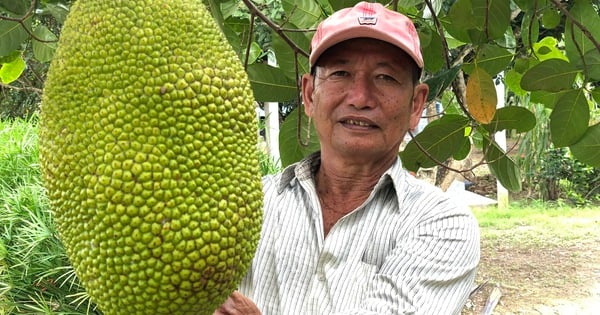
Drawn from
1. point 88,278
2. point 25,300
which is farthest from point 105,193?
point 25,300

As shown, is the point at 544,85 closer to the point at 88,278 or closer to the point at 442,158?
the point at 442,158

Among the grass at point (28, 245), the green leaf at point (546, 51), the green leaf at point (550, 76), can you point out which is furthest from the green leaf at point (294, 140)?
the grass at point (28, 245)

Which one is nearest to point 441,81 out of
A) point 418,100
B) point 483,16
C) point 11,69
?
point 418,100

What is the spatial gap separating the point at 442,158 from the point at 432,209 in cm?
45

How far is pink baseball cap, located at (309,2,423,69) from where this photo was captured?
4.24 ft

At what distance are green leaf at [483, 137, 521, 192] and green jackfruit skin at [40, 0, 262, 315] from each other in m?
1.09

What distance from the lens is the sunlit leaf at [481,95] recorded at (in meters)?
1.49

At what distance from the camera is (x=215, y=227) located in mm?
760

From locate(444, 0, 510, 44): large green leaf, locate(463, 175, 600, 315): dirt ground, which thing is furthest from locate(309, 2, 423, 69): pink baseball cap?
locate(463, 175, 600, 315): dirt ground

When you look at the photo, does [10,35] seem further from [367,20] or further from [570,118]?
[570,118]

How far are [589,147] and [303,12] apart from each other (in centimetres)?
71

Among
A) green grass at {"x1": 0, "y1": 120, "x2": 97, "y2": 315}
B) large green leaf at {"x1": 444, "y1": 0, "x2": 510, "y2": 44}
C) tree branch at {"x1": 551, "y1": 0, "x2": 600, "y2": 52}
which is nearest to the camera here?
tree branch at {"x1": 551, "y1": 0, "x2": 600, "y2": 52}

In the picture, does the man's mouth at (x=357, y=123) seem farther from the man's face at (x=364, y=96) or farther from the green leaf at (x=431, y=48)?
the green leaf at (x=431, y=48)

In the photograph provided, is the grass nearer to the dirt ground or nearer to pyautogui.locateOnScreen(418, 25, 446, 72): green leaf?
the dirt ground
